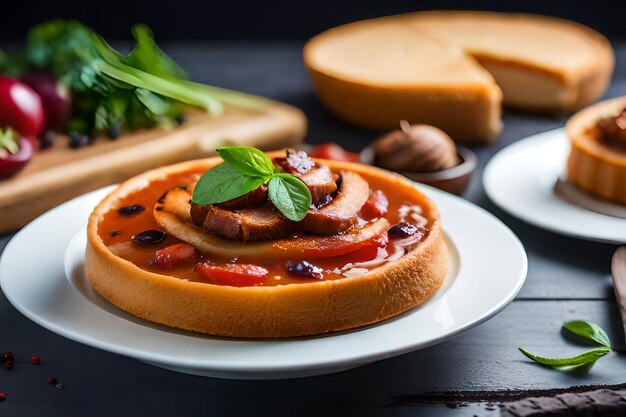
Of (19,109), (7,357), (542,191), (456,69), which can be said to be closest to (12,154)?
(19,109)

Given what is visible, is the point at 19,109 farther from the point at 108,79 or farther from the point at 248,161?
the point at 248,161

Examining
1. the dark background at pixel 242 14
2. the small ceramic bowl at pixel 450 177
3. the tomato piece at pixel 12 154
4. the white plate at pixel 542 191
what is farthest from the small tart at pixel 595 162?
the dark background at pixel 242 14

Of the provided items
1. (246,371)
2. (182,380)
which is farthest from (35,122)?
(246,371)

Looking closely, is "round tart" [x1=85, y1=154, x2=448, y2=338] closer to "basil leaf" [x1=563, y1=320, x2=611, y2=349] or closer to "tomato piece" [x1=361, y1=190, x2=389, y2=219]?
"tomato piece" [x1=361, y1=190, x2=389, y2=219]

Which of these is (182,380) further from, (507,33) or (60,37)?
(507,33)

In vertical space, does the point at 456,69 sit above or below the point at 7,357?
above

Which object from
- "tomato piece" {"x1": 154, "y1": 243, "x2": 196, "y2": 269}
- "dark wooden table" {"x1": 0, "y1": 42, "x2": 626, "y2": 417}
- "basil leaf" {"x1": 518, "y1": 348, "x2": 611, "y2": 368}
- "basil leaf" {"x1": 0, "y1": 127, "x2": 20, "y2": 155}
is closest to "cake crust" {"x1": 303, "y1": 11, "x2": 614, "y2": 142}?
"dark wooden table" {"x1": 0, "y1": 42, "x2": 626, "y2": 417}
